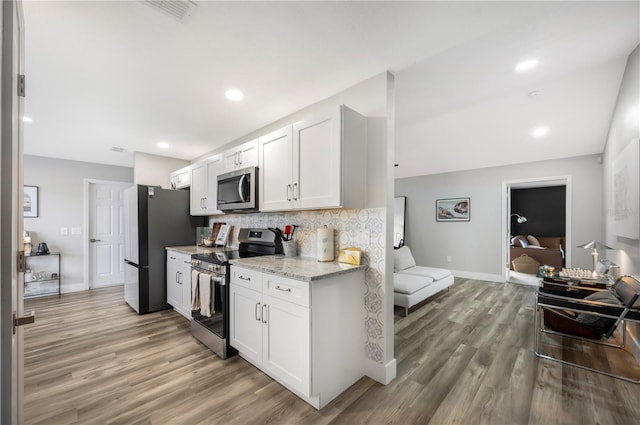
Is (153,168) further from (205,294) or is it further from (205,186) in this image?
(205,294)

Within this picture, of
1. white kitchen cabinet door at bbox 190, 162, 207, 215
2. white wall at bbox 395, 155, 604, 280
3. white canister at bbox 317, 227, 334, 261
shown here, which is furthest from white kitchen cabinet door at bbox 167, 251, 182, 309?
white wall at bbox 395, 155, 604, 280

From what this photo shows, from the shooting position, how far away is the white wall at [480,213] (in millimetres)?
4484

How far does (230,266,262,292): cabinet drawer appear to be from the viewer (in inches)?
85.1

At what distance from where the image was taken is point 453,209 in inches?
231

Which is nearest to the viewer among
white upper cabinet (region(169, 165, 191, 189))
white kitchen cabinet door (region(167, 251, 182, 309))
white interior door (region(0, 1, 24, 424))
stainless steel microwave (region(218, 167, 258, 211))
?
white interior door (region(0, 1, 24, 424))

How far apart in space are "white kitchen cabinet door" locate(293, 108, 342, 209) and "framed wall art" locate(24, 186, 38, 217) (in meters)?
5.24

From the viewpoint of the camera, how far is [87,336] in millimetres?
2975

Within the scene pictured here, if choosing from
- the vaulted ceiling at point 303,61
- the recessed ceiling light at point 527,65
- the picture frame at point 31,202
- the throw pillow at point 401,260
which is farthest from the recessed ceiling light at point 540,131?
the picture frame at point 31,202

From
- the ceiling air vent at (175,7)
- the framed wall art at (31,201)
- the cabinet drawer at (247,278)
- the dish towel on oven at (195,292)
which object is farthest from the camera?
the framed wall art at (31,201)

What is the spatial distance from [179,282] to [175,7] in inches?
119

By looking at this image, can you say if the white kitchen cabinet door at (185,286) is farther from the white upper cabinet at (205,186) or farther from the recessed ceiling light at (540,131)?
the recessed ceiling light at (540,131)

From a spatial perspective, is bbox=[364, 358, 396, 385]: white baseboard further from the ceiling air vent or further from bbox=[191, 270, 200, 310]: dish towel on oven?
the ceiling air vent

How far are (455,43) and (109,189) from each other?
21.0 ft

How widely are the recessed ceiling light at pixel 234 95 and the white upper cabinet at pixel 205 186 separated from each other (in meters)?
1.02
